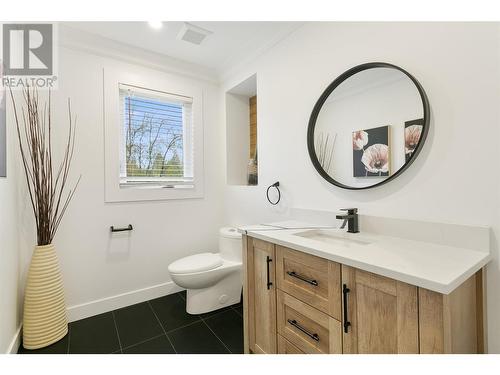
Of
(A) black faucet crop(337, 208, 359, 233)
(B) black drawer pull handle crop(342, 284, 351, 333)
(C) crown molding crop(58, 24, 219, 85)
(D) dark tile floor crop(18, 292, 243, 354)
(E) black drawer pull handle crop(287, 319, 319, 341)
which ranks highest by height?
(C) crown molding crop(58, 24, 219, 85)

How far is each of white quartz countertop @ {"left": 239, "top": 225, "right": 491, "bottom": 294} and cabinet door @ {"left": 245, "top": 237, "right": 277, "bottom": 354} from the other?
0.13 meters

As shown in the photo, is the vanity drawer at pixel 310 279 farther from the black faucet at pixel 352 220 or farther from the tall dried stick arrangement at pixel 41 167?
the tall dried stick arrangement at pixel 41 167

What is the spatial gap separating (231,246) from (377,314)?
1420 millimetres

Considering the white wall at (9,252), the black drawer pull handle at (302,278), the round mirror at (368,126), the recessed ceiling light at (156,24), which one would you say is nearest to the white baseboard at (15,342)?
the white wall at (9,252)

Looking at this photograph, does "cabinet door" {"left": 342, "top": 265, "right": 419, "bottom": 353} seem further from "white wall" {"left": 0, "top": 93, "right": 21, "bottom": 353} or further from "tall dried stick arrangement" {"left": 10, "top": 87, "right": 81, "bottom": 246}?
"tall dried stick arrangement" {"left": 10, "top": 87, "right": 81, "bottom": 246}

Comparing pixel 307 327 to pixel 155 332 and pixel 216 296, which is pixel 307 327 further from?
pixel 155 332

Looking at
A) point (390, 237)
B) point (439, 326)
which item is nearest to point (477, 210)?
point (390, 237)

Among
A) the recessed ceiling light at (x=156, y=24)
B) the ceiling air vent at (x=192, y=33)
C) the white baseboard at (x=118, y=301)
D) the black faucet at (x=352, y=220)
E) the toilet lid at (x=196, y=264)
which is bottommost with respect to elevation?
the white baseboard at (x=118, y=301)

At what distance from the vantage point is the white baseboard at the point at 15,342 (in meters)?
1.50

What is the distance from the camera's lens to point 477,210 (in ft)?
3.49

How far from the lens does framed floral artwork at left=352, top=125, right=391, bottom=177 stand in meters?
1.37

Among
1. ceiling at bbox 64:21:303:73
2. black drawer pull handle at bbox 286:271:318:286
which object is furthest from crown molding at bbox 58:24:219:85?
black drawer pull handle at bbox 286:271:318:286

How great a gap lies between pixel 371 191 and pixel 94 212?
2.15 meters

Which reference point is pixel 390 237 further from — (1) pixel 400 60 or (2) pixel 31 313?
(2) pixel 31 313
